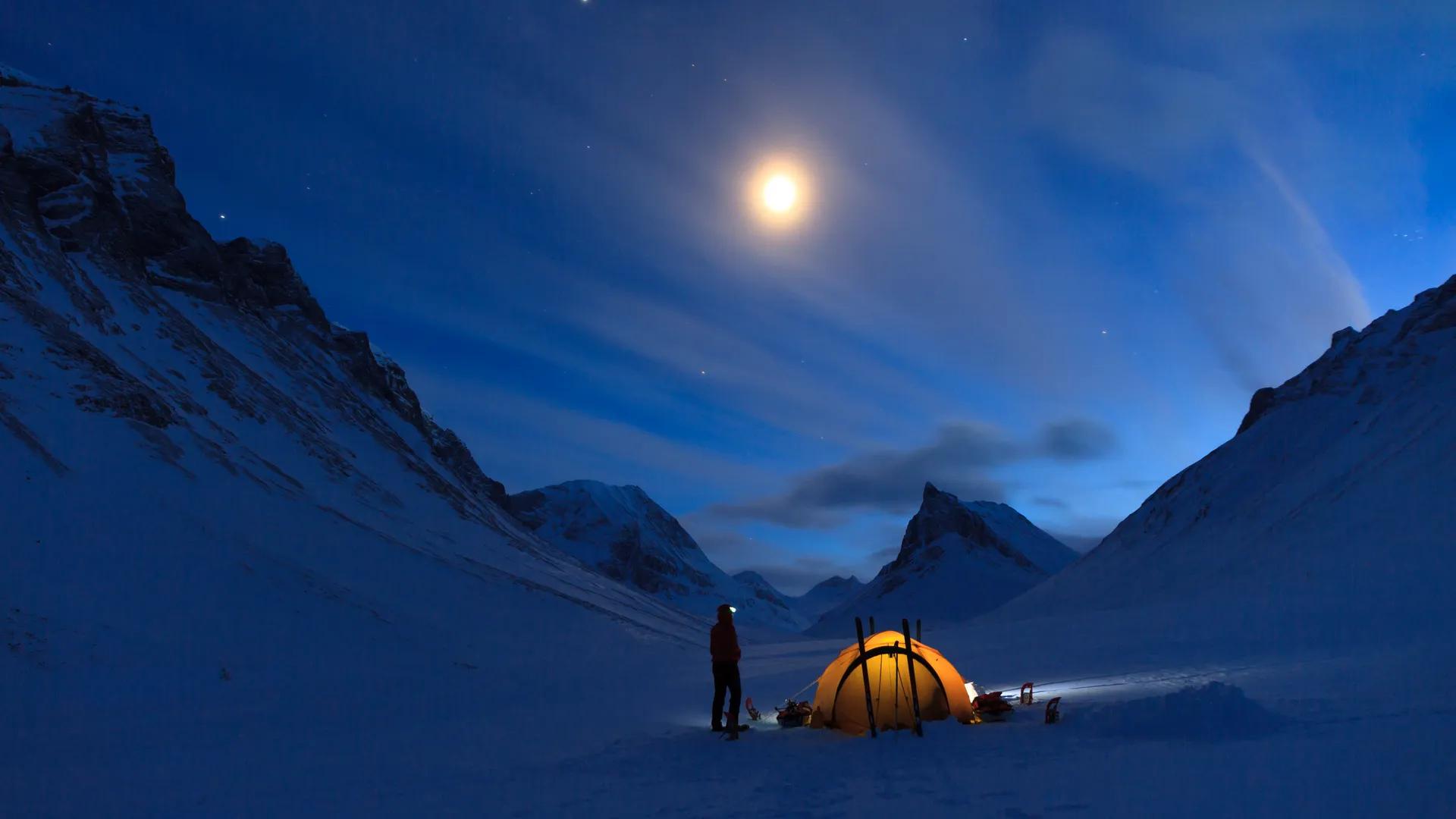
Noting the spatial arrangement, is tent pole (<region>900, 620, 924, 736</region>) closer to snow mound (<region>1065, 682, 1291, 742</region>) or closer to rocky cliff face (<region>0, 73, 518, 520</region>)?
snow mound (<region>1065, 682, 1291, 742</region>)

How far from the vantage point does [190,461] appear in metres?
45.8

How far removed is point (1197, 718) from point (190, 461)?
53299mm

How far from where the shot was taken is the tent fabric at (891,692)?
47.0ft

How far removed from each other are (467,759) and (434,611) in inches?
1438

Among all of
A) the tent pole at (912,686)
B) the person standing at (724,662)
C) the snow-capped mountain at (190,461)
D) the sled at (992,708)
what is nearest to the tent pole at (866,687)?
the tent pole at (912,686)

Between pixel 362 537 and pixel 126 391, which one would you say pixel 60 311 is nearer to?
pixel 126 391

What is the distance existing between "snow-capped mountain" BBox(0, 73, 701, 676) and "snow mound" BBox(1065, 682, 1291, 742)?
28090 millimetres

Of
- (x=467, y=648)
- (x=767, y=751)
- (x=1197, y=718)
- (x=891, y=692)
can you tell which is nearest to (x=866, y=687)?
(x=891, y=692)

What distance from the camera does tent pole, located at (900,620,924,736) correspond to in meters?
13.3

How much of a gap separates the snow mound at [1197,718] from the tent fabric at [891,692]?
305cm

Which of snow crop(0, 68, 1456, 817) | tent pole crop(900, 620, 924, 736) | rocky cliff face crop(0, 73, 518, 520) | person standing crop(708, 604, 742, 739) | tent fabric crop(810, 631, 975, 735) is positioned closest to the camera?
snow crop(0, 68, 1456, 817)

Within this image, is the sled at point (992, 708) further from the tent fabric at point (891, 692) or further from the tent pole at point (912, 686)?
the tent pole at point (912, 686)

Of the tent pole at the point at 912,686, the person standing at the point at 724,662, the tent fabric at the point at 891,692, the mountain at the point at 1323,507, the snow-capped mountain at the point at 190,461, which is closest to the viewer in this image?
the tent pole at the point at 912,686

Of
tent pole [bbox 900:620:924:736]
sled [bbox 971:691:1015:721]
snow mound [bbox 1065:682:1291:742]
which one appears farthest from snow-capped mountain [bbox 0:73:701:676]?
snow mound [bbox 1065:682:1291:742]
